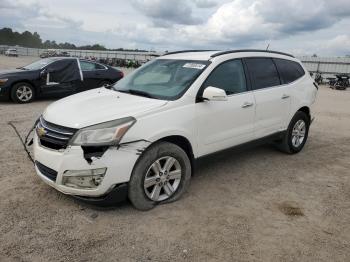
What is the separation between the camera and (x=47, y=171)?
12.7 ft

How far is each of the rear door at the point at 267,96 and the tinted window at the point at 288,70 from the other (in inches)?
5.4

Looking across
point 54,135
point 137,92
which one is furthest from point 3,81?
point 54,135

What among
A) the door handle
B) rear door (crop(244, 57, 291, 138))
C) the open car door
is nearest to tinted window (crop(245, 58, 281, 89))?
rear door (crop(244, 57, 291, 138))

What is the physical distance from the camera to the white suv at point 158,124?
3617 mm

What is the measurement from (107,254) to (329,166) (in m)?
4.16

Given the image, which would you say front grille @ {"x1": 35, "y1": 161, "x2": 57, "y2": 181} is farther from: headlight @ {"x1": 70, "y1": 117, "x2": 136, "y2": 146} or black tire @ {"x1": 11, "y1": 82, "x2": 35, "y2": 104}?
black tire @ {"x1": 11, "y1": 82, "x2": 35, "y2": 104}

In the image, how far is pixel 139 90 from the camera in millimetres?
4656

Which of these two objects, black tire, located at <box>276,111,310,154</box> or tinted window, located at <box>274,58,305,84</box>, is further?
black tire, located at <box>276,111,310,154</box>

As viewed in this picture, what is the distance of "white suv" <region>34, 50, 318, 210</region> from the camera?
362 cm

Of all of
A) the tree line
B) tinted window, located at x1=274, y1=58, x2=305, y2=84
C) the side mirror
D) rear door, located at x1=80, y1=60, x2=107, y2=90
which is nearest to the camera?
the side mirror

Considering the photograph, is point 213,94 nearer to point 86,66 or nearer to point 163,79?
point 163,79

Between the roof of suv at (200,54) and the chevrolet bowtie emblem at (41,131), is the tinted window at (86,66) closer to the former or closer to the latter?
the roof of suv at (200,54)

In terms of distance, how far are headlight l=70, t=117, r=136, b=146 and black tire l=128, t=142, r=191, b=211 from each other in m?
0.37

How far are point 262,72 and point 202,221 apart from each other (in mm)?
2662
